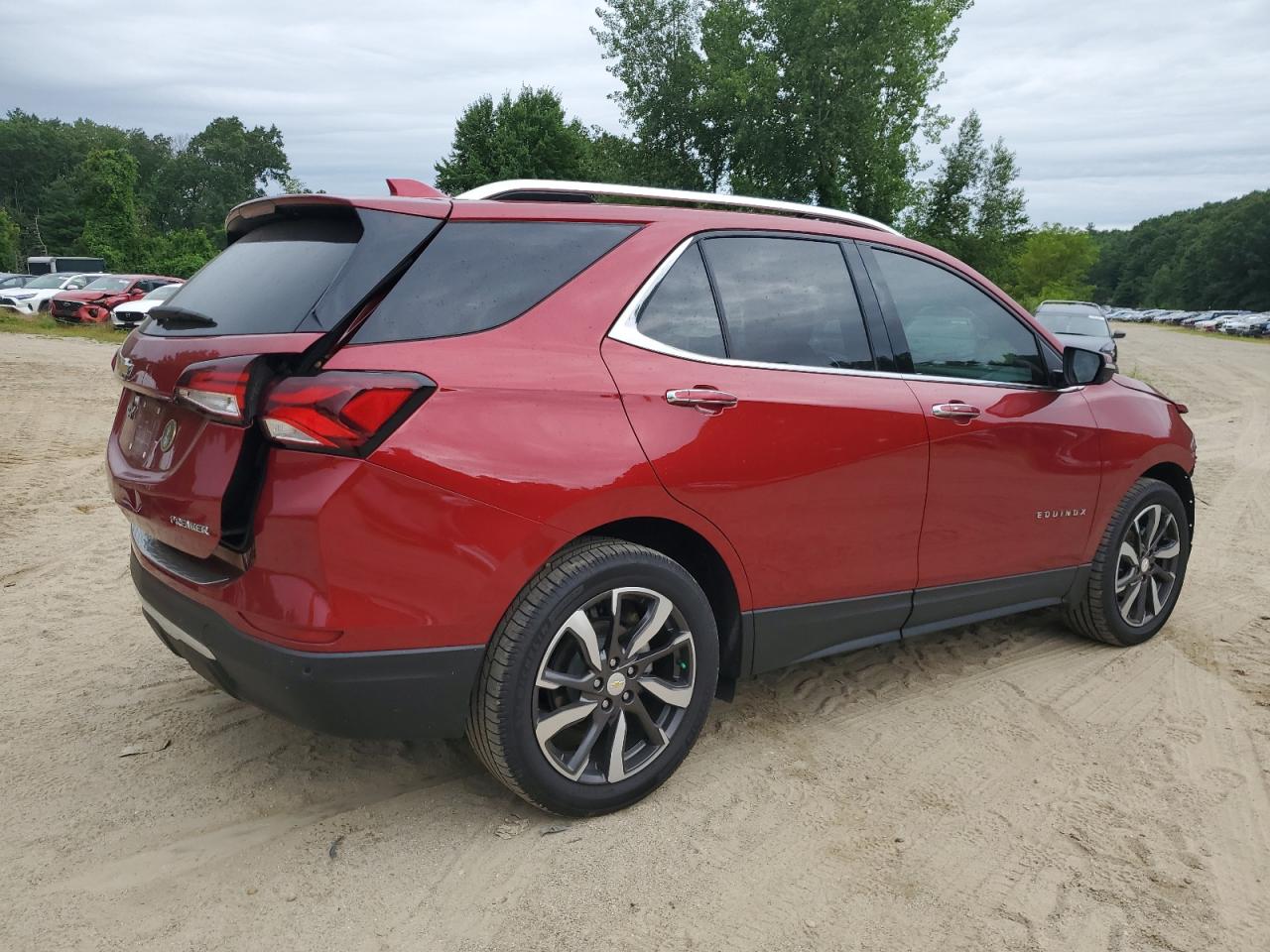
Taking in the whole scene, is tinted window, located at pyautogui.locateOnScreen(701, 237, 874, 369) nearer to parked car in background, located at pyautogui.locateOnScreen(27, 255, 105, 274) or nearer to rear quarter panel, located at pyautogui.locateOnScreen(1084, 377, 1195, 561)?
rear quarter panel, located at pyautogui.locateOnScreen(1084, 377, 1195, 561)

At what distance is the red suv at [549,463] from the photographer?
96.9 inches

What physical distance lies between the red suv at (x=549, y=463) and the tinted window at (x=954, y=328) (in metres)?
0.02

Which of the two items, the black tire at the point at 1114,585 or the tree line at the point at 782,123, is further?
the tree line at the point at 782,123

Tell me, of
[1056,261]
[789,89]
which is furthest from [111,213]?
[1056,261]

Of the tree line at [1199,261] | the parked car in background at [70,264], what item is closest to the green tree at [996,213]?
the parked car in background at [70,264]

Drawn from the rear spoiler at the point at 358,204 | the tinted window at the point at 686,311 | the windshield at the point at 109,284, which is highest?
the rear spoiler at the point at 358,204

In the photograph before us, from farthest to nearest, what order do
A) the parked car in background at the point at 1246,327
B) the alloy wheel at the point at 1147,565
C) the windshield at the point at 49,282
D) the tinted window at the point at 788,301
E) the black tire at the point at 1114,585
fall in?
the parked car in background at the point at 1246,327
the windshield at the point at 49,282
the alloy wheel at the point at 1147,565
the black tire at the point at 1114,585
the tinted window at the point at 788,301

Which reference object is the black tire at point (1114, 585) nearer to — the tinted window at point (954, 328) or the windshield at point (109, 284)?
the tinted window at point (954, 328)

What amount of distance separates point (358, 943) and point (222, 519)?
1.10 metres

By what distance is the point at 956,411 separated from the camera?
3.64 m

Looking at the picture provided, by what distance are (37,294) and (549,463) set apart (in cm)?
2802

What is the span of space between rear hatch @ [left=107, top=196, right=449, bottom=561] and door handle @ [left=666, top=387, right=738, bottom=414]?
2.54ft

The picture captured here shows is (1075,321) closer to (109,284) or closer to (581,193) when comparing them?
(581,193)

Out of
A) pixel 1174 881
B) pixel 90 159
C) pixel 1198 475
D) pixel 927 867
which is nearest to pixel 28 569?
pixel 927 867
